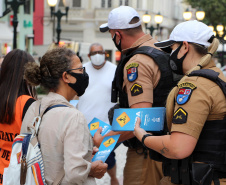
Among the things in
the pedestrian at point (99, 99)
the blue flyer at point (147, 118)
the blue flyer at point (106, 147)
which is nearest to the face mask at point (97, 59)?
the pedestrian at point (99, 99)

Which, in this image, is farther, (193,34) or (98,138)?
(98,138)

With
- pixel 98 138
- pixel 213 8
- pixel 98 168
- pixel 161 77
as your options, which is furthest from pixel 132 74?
pixel 213 8

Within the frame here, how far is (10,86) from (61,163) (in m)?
1.11

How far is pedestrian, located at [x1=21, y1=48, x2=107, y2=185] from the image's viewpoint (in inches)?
107

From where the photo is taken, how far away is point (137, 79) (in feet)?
11.6

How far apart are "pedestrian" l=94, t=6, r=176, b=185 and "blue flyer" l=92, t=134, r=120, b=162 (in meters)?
0.07

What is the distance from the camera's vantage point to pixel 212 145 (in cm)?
274

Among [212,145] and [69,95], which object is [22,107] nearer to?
[69,95]

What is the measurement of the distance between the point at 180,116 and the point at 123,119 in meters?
0.59

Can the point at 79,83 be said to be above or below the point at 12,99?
above

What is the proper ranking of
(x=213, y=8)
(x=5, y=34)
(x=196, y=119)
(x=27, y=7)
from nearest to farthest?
(x=196, y=119) < (x=5, y=34) < (x=27, y=7) < (x=213, y=8)

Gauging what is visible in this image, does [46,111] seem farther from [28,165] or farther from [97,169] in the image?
[97,169]

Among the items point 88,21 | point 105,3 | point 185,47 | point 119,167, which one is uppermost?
point 185,47

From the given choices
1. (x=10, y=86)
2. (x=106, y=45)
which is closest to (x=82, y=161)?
(x=10, y=86)
